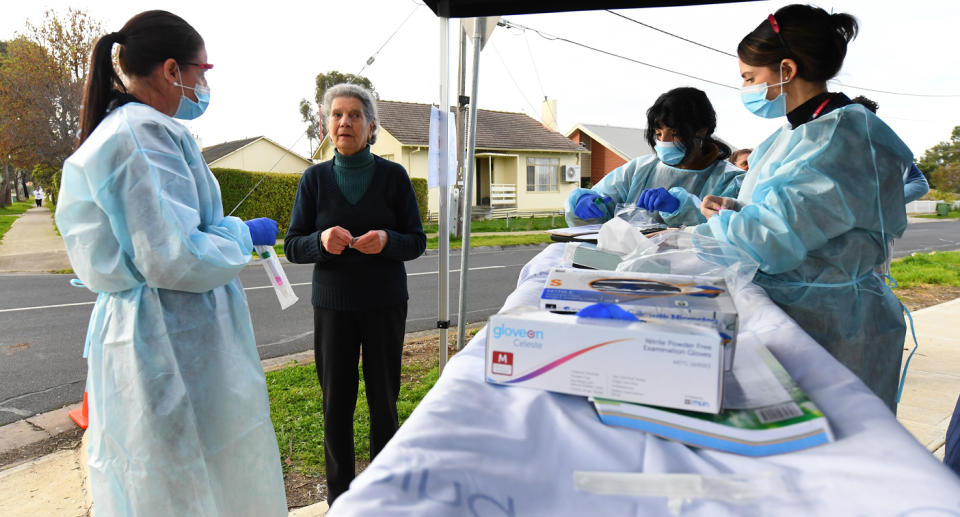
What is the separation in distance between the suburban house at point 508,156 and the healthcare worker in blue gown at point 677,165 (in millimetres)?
18596

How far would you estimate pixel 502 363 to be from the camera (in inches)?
31.8

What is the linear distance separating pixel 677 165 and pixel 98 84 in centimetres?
226

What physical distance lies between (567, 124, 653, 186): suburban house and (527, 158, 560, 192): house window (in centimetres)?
385

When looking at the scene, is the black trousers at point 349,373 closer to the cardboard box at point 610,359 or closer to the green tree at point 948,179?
the cardboard box at point 610,359

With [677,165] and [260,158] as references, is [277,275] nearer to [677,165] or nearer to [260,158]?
[677,165]

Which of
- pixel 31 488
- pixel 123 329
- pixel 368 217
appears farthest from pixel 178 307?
Answer: pixel 31 488

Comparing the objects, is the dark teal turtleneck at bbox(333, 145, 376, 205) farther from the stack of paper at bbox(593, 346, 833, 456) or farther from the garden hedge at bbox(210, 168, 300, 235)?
the garden hedge at bbox(210, 168, 300, 235)

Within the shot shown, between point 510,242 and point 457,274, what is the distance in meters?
4.94

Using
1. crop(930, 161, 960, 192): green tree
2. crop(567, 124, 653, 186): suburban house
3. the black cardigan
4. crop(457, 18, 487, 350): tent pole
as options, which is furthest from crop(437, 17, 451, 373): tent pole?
crop(930, 161, 960, 192): green tree

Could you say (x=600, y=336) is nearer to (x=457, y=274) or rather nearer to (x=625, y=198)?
(x=625, y=198)

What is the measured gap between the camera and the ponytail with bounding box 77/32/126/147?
5.77 feet

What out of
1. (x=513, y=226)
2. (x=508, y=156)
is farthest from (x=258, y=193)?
(x=508, y=156)

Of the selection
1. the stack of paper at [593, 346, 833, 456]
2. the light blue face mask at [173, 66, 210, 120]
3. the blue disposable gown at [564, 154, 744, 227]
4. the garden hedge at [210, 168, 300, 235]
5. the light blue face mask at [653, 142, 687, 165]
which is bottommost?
the stack of paper at [593, 346, 833, 456]

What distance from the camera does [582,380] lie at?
0.76 metres
